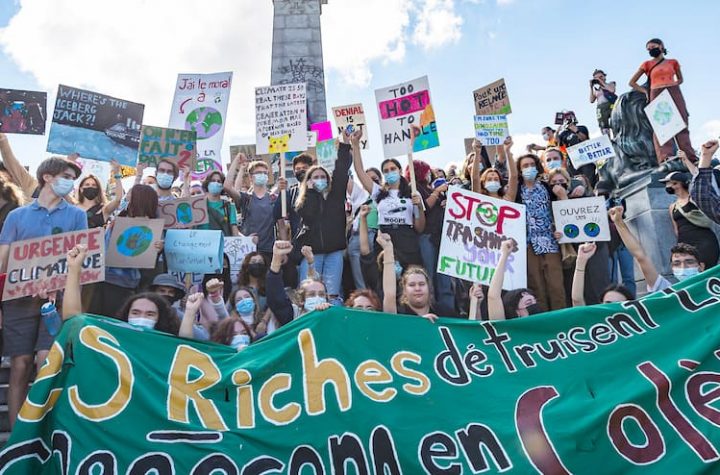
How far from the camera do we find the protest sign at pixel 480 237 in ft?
17.2

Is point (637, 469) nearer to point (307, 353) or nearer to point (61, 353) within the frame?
point (307, 353)

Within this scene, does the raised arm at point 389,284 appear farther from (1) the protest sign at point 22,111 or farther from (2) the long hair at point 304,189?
(1) the protest sign at point 22,111

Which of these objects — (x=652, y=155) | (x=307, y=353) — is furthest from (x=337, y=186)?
(x=652, y=155)

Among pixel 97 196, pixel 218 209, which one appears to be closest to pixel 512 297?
pixel 218 209

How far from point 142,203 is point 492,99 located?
4.97 m

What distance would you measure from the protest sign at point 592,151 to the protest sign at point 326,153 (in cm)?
361

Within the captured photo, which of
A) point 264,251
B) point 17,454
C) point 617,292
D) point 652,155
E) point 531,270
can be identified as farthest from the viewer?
point 652,155

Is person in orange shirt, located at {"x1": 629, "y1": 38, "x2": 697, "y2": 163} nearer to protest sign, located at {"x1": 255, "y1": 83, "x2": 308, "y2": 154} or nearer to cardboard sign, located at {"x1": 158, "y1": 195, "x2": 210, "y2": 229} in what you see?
protest sign, located at {"x1": 255, "y1": 83, "x2": 308, "y2": 154}

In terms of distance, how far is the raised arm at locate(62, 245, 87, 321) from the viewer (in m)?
4.17

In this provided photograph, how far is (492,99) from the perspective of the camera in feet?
27.3

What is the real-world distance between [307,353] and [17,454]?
1.69 meters

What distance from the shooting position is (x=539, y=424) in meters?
3.44

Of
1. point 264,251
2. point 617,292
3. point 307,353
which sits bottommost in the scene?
point 307,353

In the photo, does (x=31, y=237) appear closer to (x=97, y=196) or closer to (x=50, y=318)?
(x=50, y=318)
